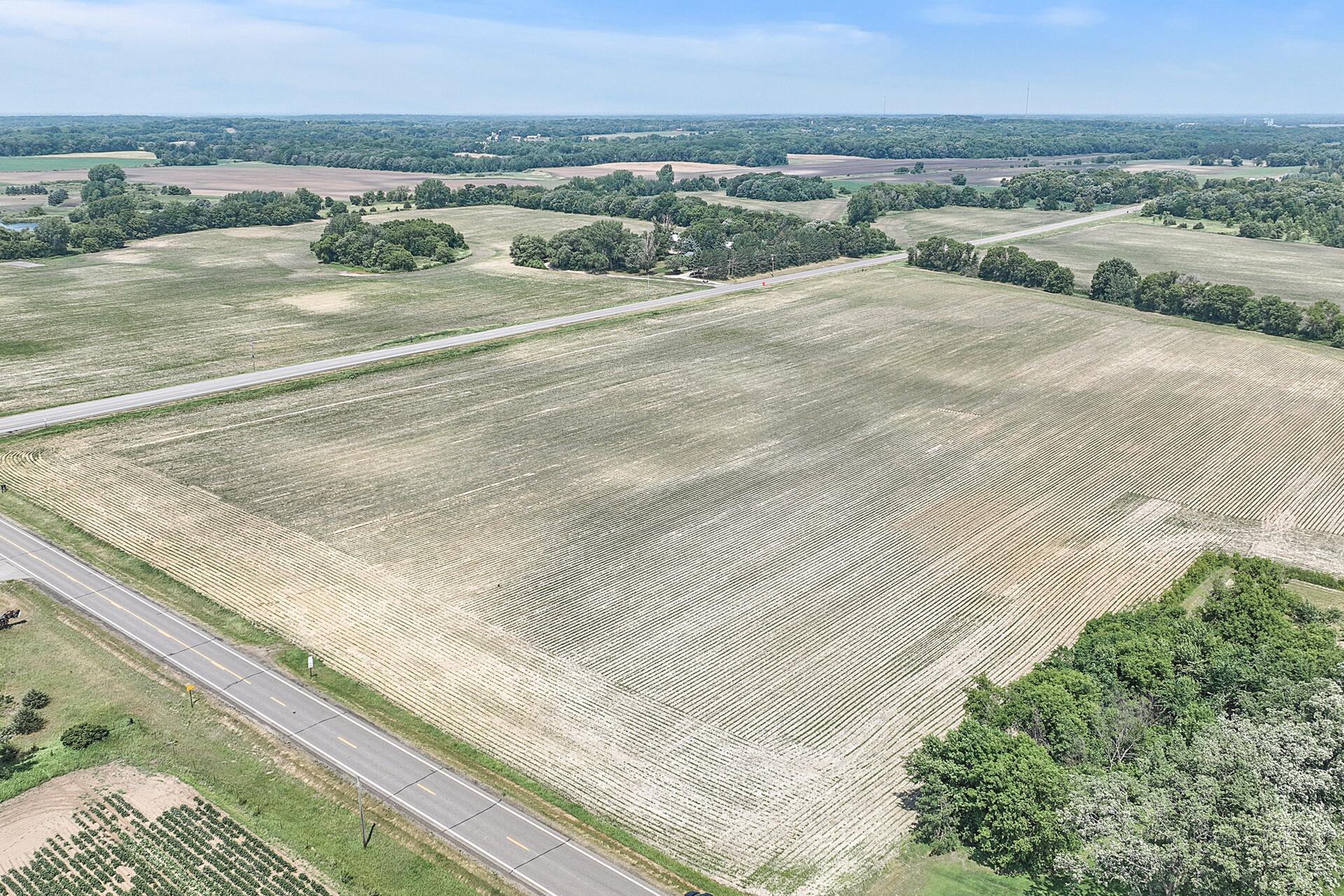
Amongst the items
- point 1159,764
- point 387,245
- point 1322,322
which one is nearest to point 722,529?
point 1159,764

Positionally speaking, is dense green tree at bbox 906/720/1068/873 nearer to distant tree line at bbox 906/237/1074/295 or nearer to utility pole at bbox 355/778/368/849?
utility pole at bbox 355/778/368/849

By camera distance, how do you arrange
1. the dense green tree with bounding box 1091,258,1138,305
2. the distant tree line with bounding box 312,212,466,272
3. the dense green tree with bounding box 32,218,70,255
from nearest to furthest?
the dense green tree with bounding box 1091,258,1138,305, the distant tree line with bounding box 312,212,466,272, the dense green tree with bounding box 32,218,70,255

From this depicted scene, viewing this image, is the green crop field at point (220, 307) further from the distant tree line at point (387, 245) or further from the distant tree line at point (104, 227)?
the distant tree line at point (104, 227)

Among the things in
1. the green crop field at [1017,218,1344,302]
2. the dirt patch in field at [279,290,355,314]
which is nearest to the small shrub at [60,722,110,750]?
the dirt patch in field at [279,290,355,314]

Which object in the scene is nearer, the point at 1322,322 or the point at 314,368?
the point at 314,368

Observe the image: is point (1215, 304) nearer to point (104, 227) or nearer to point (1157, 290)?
point (1157, 290)

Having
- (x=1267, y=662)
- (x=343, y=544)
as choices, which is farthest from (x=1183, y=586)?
(x=343, y=544)
